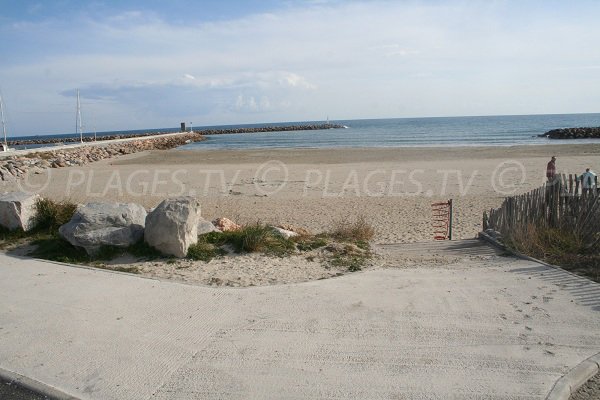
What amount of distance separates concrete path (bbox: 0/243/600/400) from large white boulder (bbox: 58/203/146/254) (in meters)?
1.02

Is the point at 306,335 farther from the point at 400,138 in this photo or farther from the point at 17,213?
the point at 400,138

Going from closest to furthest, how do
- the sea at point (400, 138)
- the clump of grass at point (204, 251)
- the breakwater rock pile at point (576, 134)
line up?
the clump of grass at point (204, 251) < the sea at point (400, 138) < the breakwater rock pile at point (576, 134)

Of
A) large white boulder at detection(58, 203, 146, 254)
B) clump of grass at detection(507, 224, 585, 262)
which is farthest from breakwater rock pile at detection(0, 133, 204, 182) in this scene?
clump of grass at detection(507, 224, 585, 262)

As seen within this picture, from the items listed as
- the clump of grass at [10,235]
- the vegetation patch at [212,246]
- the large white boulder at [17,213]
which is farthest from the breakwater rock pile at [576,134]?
the clump of grass at [10,235]

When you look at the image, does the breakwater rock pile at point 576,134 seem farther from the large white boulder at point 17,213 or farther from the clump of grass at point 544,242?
the large white boulder at point 17,213

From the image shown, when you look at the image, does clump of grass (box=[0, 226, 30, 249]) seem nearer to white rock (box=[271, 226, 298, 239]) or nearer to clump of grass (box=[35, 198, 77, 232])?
clump of grass (box=[35, 198, 77, 232])

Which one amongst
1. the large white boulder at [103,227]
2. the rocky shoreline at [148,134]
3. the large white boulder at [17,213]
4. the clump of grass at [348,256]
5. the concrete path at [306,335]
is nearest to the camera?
the concrete path at [306,335]

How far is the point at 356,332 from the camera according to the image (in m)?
4.84

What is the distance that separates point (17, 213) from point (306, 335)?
684 centimetres

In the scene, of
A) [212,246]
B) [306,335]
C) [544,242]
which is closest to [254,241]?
[212,246]

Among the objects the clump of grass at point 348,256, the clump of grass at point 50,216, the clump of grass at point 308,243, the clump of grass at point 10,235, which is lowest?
the clump of grass at point 348,256

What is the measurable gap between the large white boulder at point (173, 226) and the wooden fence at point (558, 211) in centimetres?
555

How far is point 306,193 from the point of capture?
58.1 feet

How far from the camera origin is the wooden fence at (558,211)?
7891 mm
